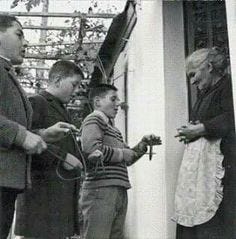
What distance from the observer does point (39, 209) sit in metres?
1.86

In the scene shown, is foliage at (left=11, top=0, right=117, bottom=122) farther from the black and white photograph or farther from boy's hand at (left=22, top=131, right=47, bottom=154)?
boy's hand at (left=22, top=131, right=47, bottom=154)

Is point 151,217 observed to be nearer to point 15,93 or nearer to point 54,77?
point 54,77

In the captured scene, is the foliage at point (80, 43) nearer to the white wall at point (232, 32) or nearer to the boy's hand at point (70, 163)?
the boy's hand at point (70, 163)

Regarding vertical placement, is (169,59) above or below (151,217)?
above

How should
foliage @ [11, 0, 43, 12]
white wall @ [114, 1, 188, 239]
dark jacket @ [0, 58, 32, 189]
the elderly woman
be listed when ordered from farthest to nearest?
1. foliage @ [11, 0, 43, 12]
2. white wall @ [114, 1, 188, 239]
3. the elderly woman
4. dark jacket @ [0, 58, 32, 189]

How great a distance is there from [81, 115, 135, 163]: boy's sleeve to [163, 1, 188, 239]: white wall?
22 centimetres

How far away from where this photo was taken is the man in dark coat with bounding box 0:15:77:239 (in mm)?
1495

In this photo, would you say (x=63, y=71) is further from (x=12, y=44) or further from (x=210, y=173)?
(x=210, y=173)

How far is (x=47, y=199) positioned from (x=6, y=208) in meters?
0.33

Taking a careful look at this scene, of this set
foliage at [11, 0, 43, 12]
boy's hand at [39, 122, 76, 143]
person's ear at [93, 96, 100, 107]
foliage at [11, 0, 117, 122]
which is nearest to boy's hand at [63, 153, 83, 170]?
boy's hand at [39, 122, 76, 143]

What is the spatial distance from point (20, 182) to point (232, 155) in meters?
0.88

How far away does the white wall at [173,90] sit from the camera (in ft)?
7.25

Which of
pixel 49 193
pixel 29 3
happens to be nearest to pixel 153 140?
pixel 49 193

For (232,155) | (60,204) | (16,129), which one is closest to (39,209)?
(60,204)
